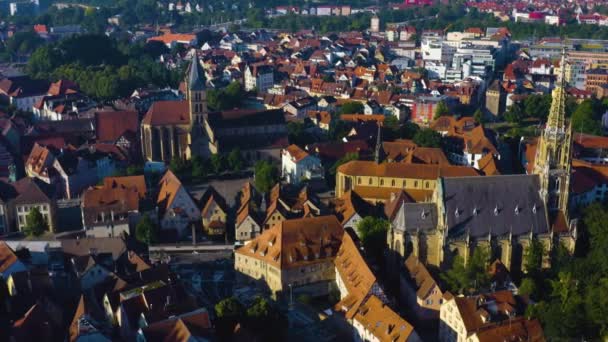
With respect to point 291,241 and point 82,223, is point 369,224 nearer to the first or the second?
point 291,241

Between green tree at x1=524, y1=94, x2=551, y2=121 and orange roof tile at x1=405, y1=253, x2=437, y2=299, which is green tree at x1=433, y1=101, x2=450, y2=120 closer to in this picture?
green tree at x1=524, y1=94, x2=551, y2=121

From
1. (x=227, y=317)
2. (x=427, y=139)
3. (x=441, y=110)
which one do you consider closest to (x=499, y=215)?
(x=227, y=317)

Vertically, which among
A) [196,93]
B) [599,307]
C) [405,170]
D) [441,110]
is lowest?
[599,307]

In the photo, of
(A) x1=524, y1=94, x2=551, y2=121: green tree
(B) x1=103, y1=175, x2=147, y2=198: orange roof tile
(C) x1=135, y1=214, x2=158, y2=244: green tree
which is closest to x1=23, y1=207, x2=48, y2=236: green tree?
(B) x1=103, y1=175, x2=147, y2=198: orange roof tile

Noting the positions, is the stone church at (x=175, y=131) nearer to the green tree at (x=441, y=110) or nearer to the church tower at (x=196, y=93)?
the church tower at (x=196, y=93)

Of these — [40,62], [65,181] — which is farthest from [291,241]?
[40,62]

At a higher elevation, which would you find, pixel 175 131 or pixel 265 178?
pixel 175 131

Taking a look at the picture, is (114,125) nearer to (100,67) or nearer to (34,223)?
(34,223)
